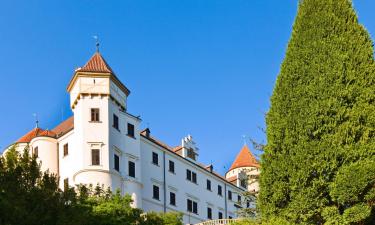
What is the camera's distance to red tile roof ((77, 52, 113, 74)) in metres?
52.9

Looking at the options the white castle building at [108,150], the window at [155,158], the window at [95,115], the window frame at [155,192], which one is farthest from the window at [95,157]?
the window at [155,158]

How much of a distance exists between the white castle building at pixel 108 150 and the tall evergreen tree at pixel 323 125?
2105 cm

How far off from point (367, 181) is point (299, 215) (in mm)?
2737

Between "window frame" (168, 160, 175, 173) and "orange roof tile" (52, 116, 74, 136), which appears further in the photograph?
"window frame" (168, 160, 175, 173)

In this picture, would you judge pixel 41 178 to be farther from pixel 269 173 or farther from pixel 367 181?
pixel 367 181

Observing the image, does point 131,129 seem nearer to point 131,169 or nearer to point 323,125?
point 131,169

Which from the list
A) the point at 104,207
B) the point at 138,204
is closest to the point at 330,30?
the point at 104,207

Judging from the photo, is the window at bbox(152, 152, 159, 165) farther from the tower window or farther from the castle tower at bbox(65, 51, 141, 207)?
the tower window

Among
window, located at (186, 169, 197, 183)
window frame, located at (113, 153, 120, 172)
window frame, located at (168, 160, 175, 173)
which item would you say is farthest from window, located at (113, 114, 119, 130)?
window, located at (186, 169, 197, 183)

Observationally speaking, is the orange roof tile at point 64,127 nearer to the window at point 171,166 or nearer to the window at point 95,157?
the window at point 95,157

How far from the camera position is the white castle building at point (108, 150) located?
5147 centimetres

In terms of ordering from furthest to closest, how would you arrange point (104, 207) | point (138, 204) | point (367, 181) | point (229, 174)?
1. point (229, 174)
2. point (138, 204)
3. point (104, 207)
4. point (367, 181)

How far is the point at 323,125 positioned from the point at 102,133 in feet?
94.3

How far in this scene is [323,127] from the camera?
25.3m
